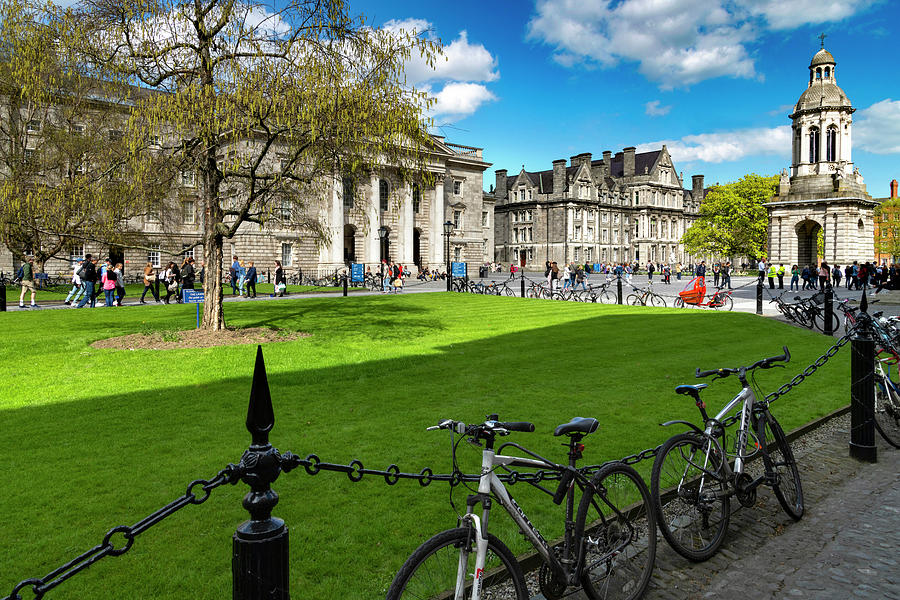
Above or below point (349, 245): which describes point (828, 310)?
below

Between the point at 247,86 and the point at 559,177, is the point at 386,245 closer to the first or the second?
the point at 559,177

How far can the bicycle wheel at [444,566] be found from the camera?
8.95ft

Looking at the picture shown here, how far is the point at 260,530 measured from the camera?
2.38m

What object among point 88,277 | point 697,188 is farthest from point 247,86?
point 697,188

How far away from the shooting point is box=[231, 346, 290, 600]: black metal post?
7.66 feet

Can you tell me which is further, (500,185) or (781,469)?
(500,185)

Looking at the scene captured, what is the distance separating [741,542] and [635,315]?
16.4m

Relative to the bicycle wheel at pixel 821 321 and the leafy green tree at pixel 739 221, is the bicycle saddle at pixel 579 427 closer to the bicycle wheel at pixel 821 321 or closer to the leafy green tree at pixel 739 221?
the bicycle wheel at pixel 821 321

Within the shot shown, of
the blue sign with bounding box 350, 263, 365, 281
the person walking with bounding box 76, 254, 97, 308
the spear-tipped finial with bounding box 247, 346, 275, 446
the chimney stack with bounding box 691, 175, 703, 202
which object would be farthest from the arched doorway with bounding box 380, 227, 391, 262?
the chimney stack with bounding box 691, 175, 703, 202

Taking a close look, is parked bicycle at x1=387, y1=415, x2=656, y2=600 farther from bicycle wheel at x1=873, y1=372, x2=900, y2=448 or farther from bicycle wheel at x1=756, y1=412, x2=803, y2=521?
bicycle wheel at x1=873, y1=372, x2=900, y2=448

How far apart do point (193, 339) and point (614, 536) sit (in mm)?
12280

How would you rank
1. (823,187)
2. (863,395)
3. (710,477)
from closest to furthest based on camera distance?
(710,477) < (863,395) < (823,187)

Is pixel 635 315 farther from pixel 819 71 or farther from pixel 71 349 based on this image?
pixel 819 71

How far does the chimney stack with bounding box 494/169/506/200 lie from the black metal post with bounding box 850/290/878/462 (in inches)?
3566
